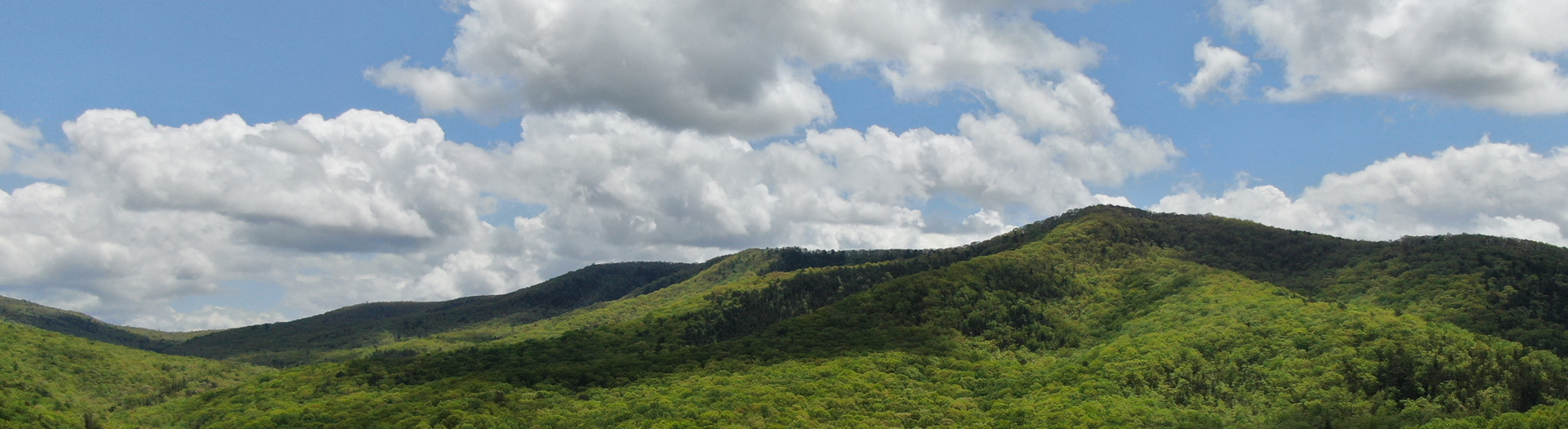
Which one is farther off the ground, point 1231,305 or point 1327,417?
point 1231,305

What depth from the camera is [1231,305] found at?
602 ft

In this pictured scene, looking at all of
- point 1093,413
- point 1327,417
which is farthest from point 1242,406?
point 1093,413

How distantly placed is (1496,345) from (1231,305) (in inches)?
1969

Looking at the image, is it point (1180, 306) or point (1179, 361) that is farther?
point (1180, 306)

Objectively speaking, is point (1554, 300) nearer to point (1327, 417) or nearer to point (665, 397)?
point (1327, 417)

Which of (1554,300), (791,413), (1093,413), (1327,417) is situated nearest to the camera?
(1327,417)

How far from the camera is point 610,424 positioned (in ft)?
443

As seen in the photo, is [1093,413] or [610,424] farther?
[610,424]

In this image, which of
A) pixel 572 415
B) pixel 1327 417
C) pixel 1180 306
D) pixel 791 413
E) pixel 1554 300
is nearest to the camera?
pixel 1327 417

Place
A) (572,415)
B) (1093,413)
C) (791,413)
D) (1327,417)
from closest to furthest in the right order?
1. (1327,417)
2. (1093,413)
3. (791,413)
4. (572,415)

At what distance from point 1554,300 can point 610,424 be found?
19929cm

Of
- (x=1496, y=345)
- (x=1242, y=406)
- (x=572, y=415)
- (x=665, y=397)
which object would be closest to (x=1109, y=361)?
(x=1242, y=406)

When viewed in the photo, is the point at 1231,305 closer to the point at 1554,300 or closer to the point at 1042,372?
the point at 1042,372

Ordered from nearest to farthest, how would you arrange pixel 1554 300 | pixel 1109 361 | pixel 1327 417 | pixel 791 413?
pixel 1327 417 < pixel 791 413 < pixel 1109 361 < pixel 1554 300
